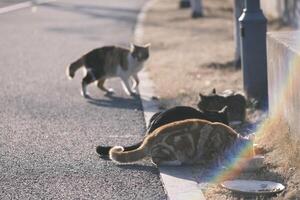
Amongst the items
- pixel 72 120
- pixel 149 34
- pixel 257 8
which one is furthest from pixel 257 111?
pixel 149 34

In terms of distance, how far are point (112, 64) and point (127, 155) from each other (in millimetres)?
4299

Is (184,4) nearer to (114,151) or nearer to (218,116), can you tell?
(218,116)

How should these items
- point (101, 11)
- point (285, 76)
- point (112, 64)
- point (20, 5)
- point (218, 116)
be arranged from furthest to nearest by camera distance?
1. point (20, 5)
2. point (101, 11)
3. point (112, 64)
4. point (218, 116)
5. point (285, 76)

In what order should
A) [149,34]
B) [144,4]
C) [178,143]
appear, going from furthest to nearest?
[144,4]
[149,34]
[178,143]

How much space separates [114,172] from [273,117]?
6.04 ft

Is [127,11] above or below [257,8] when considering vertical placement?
below

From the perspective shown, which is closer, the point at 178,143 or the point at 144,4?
the point at 178,143

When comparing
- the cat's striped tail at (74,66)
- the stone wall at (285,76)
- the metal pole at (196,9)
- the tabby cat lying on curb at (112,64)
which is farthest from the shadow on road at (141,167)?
the metal pole at (196,9)

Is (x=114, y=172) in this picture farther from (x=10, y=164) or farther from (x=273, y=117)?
(x=273, y=117)

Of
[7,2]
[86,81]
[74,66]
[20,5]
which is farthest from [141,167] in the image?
[7,2]

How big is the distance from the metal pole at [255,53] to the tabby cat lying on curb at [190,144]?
8.12ft

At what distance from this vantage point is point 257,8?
33.4 ft

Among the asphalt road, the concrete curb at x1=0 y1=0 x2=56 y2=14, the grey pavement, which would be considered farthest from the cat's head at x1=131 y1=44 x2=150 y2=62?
the grey pavement

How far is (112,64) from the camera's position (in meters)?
11.8
